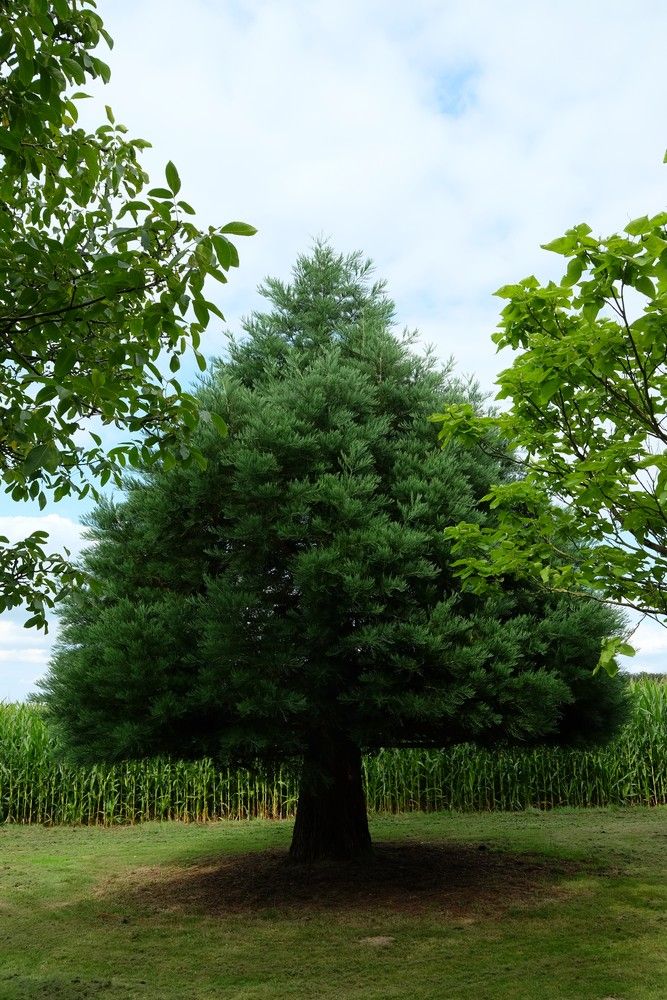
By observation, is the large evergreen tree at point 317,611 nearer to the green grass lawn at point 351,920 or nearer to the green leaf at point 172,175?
the green grass lawn at point 351,920

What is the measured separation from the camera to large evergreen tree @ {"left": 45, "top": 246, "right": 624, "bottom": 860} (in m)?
8.41

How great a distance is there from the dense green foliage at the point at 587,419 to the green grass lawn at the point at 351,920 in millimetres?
2950

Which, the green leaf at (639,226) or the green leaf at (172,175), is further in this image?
the green leaf at (639,226)

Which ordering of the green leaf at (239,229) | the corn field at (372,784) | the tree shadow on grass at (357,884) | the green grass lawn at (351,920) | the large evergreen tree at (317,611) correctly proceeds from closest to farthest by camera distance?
the green leaf at (239,229)
the green grass lawn at (351,920)
the large evergreen tree at (317,611)
the tree shadow on grass at (357,884)
the corn field at (372,784)

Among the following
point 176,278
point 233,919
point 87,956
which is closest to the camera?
point 176,278

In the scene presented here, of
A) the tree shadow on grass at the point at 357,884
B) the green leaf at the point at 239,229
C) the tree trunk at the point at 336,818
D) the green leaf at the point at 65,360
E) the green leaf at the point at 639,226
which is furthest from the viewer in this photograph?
the tree trunk at the point at 336,818

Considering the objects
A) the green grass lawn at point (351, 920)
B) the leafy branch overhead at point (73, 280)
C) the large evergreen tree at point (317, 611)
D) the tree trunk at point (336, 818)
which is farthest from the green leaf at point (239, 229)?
the tree trunk at point (336, 818)

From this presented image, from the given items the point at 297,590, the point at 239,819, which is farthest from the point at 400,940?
the point at 239,819

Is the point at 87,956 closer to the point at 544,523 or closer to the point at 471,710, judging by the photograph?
the point at 471,710

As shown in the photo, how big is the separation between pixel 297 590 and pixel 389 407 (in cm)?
236

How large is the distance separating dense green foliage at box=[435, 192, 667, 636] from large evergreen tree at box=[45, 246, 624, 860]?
76 centimetres

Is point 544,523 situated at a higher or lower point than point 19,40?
lower

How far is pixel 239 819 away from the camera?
1600cm

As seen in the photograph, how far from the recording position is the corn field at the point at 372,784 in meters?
16.2
